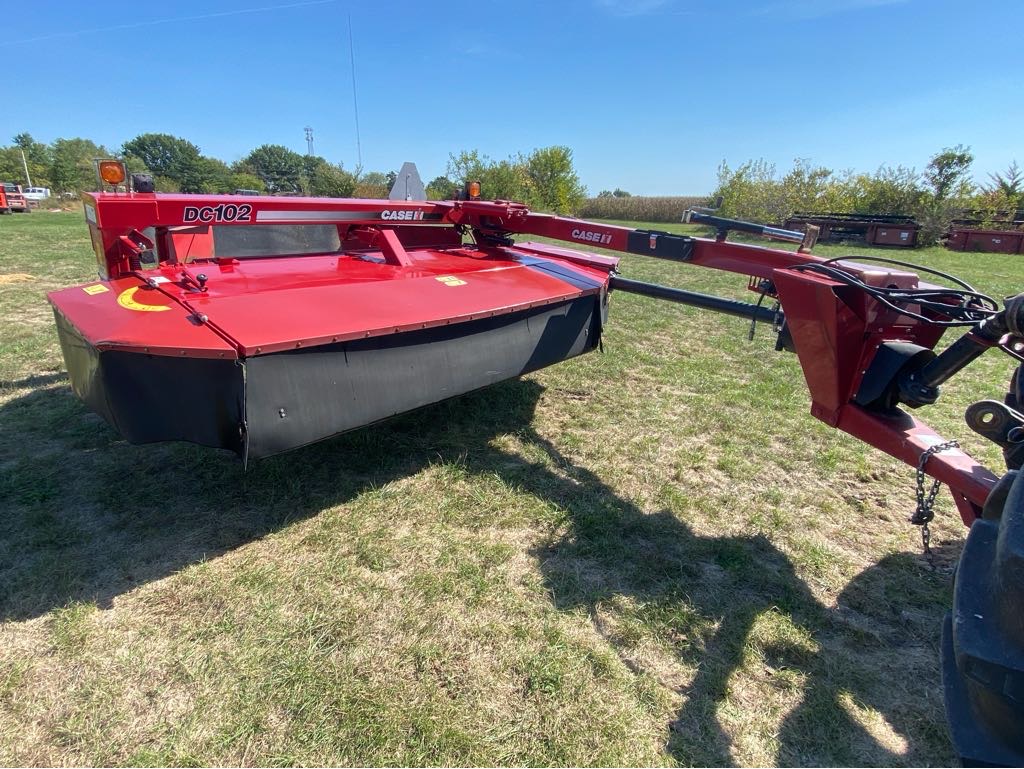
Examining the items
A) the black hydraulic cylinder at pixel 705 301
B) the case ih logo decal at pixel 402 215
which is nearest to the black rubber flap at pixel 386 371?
the black hydraulic cylinder at pixel 705 301

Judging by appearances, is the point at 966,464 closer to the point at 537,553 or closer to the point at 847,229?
the point at 537,553

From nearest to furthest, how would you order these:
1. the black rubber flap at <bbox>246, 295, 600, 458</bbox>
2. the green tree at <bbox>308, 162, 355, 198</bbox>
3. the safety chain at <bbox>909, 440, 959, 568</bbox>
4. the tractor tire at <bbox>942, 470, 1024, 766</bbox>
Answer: the tractor tire at <bbox>942, 470, 1024, 766</bbox>
the safety chain at <bbox>909, 440, 959, 568</bbox>
the black rubber flap at <bbox>246, 295, 600, 458</bbox>
the green tree at <bbox>308, 162, 355, 198</bbox>

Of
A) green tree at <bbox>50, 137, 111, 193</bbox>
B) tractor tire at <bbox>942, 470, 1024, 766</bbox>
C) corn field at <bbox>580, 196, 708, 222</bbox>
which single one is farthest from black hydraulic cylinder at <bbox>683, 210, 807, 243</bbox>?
green tree at <bbox>50, 137, 111, 193</bbox>

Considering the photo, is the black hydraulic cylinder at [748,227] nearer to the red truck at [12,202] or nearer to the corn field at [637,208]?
the red truck at [12,202]

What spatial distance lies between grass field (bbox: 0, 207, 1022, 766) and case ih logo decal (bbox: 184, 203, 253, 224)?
1.35 m

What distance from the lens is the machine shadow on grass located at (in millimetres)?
1945

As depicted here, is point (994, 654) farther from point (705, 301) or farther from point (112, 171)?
point (112, 171)

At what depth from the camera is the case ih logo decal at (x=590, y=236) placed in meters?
3.72

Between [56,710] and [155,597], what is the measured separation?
1.72 ft

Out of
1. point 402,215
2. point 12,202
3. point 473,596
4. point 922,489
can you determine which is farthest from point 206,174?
point 922,489

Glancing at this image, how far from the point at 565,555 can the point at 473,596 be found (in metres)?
0.50

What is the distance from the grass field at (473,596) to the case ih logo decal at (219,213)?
1347mm

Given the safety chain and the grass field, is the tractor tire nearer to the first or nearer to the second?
the grass field


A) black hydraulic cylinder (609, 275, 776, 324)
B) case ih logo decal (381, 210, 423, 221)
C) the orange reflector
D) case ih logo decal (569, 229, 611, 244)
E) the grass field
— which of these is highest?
the orange reflector
